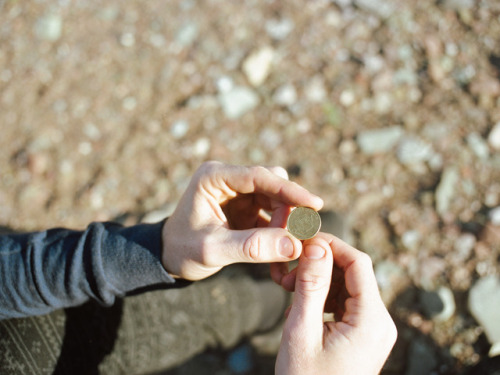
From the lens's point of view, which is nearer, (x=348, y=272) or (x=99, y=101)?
(x=348, y=272)

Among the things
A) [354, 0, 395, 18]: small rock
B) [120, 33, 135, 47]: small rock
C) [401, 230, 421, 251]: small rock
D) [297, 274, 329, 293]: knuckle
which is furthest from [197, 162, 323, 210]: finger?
[354, 0, 395, 18]: small rock

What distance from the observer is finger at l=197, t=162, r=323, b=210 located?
159 centimetres

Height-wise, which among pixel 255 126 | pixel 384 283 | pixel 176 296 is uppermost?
pixel 255 126

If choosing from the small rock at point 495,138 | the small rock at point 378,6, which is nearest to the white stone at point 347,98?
the small rock at point 378,6

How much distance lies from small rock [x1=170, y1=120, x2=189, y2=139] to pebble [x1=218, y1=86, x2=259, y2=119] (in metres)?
0.27

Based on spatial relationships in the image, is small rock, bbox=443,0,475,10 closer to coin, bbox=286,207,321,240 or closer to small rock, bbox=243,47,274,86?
small rock, bbox=243,47,274,86

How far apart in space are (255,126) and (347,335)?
175 cm

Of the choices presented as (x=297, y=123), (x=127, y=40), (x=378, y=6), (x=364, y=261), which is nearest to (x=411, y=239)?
(x=297, y=123)

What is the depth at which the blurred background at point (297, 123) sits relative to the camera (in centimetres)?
238

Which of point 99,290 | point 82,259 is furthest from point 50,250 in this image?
point 99,290

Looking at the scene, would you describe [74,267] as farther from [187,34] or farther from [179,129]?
[187,34]

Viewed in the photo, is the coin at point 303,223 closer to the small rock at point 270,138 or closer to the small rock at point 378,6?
the small rock at point 270,138

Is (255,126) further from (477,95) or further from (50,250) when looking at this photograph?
(50,250)

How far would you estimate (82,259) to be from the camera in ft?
5.19
